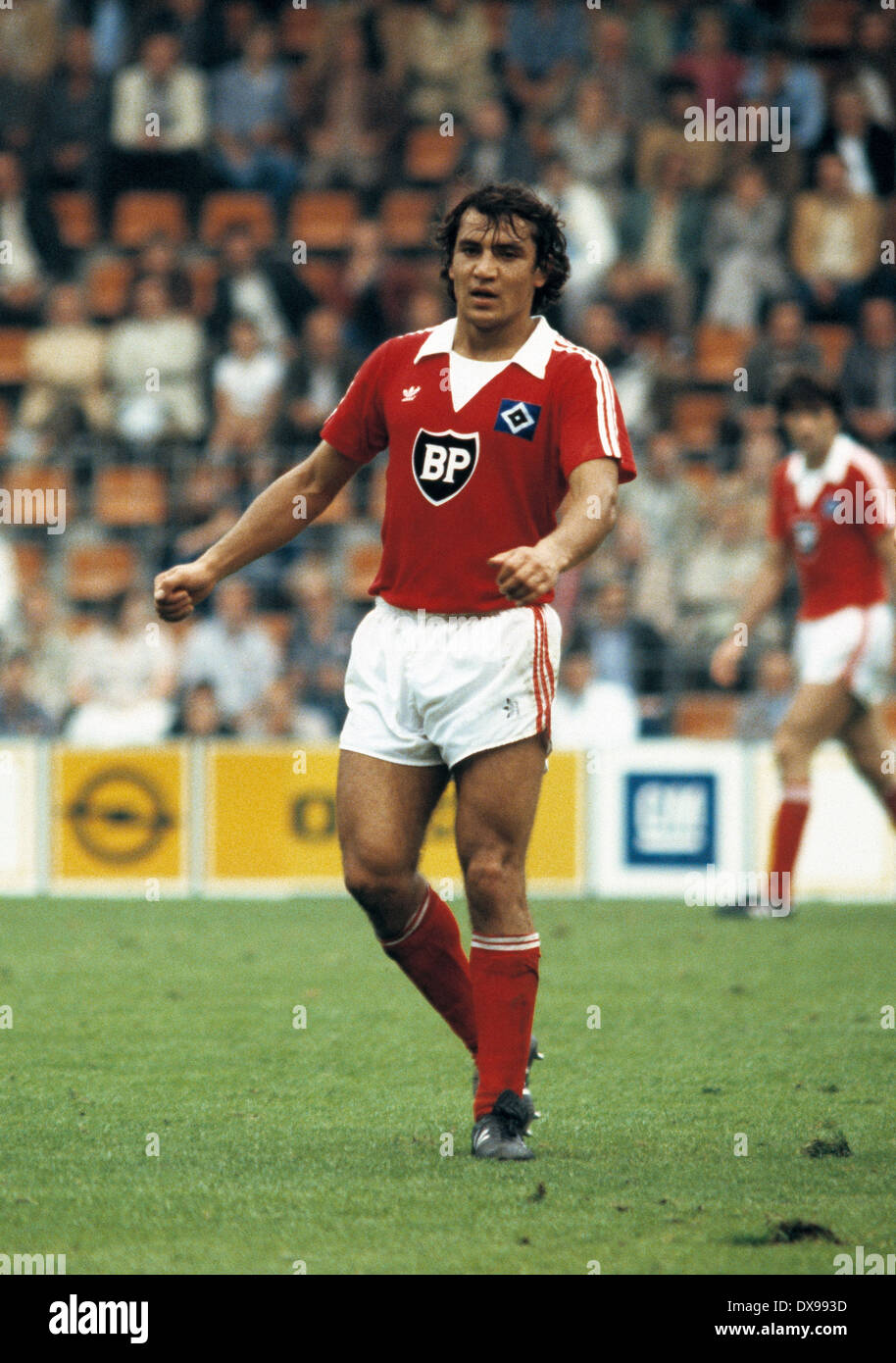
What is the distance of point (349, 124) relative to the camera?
16.6 m

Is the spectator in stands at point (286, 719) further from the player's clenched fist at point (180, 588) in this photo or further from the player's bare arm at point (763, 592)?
the player's clenched fist at point (180, 588)

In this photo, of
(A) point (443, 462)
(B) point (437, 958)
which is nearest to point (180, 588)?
(A) point (443, 462)

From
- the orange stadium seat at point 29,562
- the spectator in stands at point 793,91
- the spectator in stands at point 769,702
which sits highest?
the spectator in stands at point 793,91

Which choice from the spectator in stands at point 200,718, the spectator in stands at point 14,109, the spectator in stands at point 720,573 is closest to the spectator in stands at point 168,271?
the spectator in stands at point 14,109

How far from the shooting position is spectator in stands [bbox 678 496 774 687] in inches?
517

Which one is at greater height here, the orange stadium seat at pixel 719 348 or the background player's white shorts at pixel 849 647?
the orange stadium seat at pixel 719 348

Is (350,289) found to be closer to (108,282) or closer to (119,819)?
(108,282)

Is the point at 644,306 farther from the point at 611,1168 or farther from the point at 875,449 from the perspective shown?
the point at 611,1168

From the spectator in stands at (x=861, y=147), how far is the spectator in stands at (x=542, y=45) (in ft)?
7.09

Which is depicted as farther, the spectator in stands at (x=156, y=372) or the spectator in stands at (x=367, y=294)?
the spectator in stands at (x=367, y=294)

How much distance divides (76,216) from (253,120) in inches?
63.4

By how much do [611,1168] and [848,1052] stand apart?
190 centimetres

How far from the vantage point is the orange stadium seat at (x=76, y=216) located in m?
16.5
